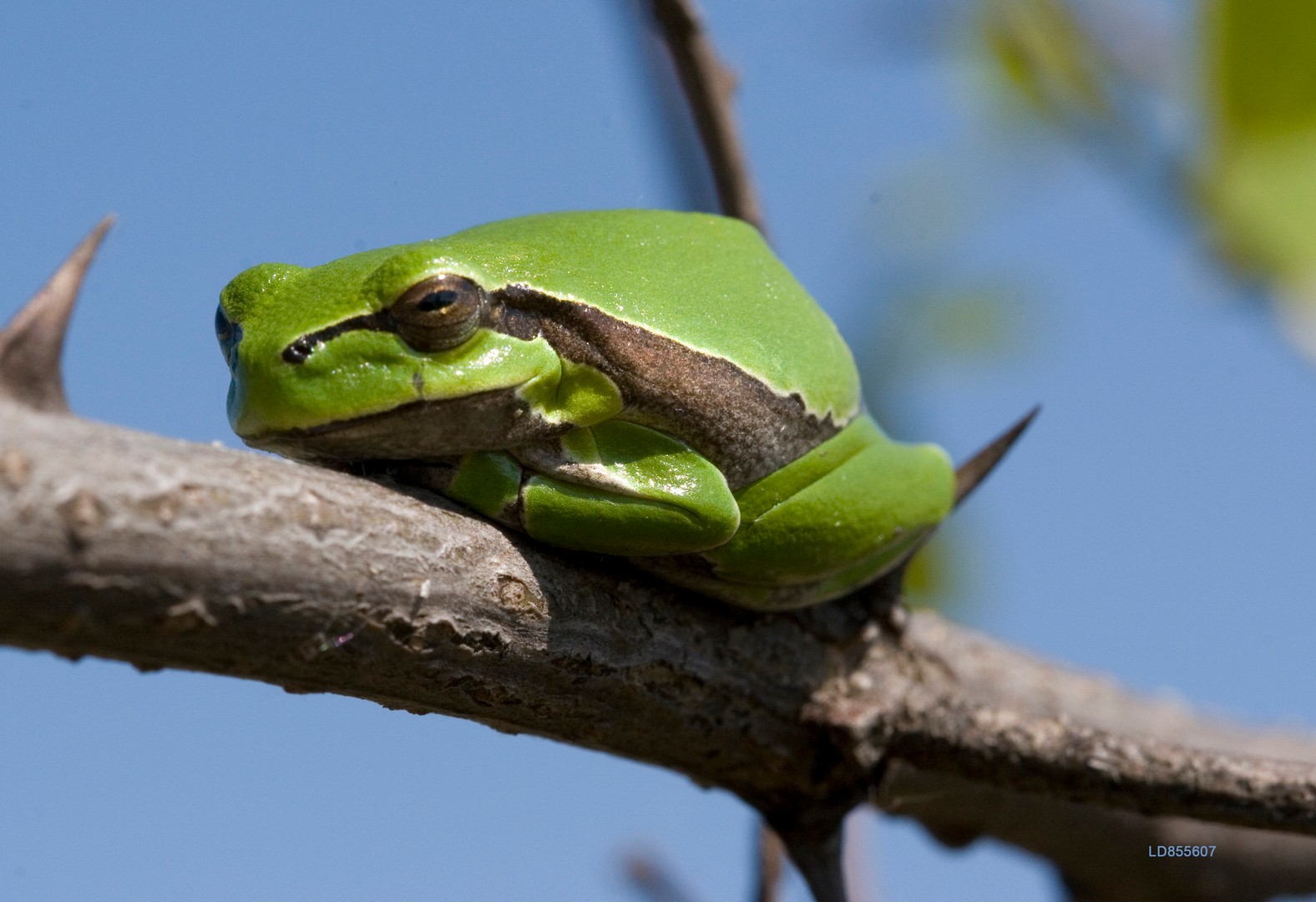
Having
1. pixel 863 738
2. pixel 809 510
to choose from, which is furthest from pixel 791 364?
pixel 863 738

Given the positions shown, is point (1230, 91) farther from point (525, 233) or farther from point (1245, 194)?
point (525, 233)

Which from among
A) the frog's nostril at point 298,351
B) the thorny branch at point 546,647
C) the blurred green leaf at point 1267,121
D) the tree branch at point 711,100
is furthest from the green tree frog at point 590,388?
the blurred green leaf at point 1267,121

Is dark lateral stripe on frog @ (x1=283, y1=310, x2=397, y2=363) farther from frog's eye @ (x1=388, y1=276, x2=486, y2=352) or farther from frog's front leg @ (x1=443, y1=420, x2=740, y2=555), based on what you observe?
frog's front leg @ (x1=443, y1=420, x2=740, y2=555)

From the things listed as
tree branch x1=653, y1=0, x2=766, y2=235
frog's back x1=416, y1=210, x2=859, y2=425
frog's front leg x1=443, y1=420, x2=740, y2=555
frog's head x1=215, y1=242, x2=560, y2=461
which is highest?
tree branch x1=653, y1=0, x2=766, y2=235

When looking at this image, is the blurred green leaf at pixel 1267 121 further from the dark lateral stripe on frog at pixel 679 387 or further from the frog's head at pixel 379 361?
the frog's head at pixel 379 361

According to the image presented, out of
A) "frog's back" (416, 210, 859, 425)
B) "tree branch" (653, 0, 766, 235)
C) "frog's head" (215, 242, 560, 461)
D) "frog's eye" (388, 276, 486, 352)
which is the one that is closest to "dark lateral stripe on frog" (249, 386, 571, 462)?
"frog's head" (215, 242, 560, 461)

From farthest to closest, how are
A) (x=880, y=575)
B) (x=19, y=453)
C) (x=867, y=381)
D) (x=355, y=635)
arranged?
(x=867, y=381) < (x=880, y=575) < (x=355, y=635) < (x=19, y=453)
